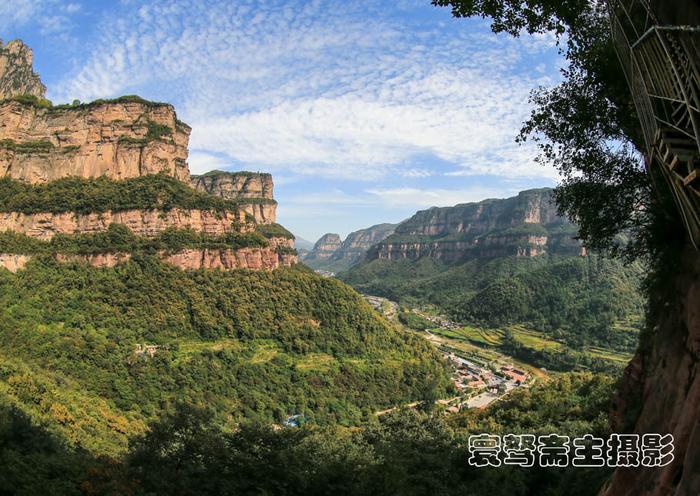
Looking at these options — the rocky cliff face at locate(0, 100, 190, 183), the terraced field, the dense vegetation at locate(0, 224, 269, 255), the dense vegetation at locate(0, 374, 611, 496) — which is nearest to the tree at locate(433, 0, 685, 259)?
the dense vegetation at locate(0, 374, 611, 496)

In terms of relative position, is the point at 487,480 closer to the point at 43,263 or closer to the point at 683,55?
the point at 683,55

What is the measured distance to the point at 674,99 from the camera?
207 inches

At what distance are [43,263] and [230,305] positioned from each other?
23.0 m

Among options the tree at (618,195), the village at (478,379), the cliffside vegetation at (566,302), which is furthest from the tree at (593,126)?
the cliffside vegetation at (566,302)

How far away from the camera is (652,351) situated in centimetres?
1022

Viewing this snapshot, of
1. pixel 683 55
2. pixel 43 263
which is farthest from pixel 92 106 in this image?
pixel 683 55

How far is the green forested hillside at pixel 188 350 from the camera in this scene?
109 feet

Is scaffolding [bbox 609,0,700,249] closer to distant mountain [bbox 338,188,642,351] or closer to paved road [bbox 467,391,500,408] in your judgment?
distant mountain [bbox 338,188,642,351]

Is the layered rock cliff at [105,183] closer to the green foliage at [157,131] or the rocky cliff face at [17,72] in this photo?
the green foliage at [157,131]

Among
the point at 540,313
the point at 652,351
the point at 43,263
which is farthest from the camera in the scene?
the point at 540,313

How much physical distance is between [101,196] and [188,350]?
2761cm

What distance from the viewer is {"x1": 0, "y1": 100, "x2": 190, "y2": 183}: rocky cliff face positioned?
5753 centimetres

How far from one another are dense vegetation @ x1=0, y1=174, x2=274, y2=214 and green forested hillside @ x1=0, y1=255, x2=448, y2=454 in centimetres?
855

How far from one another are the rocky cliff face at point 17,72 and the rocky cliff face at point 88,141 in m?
24.5
